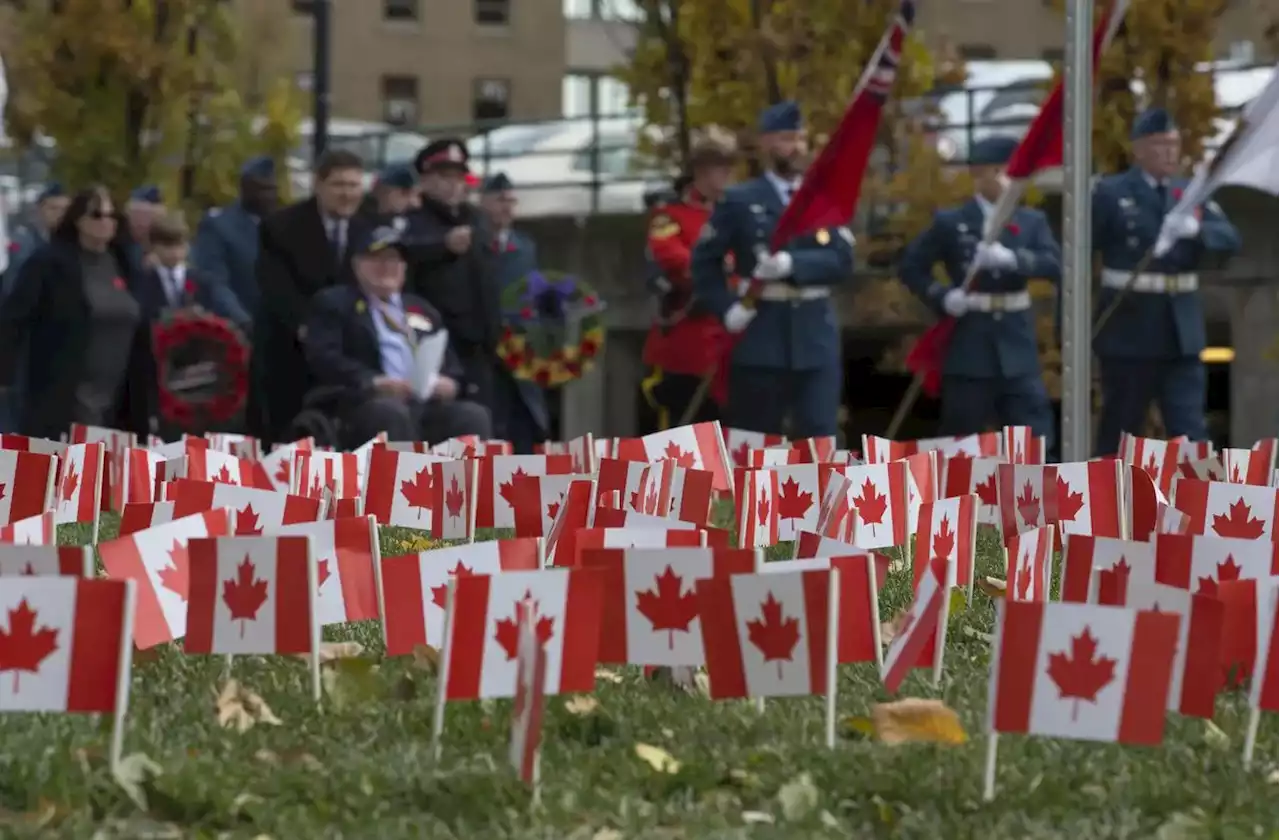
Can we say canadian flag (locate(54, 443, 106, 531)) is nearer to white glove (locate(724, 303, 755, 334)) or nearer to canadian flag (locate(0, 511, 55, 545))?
canadian flag (locate(0, 511, 55, 545))

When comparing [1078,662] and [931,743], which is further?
[931,743]

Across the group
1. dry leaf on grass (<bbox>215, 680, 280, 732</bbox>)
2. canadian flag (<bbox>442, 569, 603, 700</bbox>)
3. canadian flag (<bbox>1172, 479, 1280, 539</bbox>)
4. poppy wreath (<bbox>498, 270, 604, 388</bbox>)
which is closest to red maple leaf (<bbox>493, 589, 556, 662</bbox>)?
canadian flag (<bbox>442, 569, 603, 700</bbox>)

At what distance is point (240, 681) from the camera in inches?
242

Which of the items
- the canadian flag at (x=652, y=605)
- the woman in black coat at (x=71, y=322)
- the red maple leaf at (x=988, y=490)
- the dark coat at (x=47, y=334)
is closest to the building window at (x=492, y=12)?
the woman in black coat at (x=71, y=322)

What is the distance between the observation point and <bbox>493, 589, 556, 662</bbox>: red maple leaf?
17.1 ft

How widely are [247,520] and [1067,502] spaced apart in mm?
2444

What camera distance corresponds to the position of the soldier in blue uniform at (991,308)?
16234mm

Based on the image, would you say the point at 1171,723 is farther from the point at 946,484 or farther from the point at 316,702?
the point at 946,484

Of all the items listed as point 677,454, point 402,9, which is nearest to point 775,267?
point 677,454

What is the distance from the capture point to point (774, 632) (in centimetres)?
538

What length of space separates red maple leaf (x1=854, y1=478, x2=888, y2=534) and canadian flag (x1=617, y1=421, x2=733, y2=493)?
1.89 m

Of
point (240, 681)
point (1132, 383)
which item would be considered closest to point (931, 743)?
point (240, 681)

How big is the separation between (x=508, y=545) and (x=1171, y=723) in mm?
1364

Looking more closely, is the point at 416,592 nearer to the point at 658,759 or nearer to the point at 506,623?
the point at 506,623
